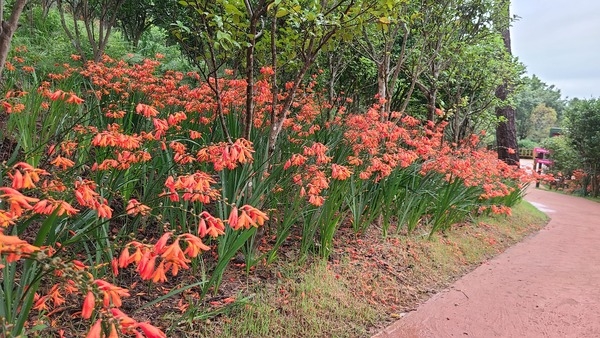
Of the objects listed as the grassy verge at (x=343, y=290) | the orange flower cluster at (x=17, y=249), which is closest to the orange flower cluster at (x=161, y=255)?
the orange flower cluster at (x=17, y=249)

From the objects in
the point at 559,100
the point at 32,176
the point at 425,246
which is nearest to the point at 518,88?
the point at 425,246

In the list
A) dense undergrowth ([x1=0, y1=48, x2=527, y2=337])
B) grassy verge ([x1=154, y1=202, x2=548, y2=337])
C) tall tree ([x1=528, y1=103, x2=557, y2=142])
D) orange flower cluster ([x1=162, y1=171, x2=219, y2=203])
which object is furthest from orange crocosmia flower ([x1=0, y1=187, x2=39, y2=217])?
tall tree ([x1=528, y1=103, x2=557, y2=142])

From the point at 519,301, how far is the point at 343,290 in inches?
63.6

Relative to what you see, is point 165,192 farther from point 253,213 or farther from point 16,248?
point 16,248

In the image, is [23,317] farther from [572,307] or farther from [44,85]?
[572,307]

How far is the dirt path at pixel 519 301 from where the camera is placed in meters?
3.06

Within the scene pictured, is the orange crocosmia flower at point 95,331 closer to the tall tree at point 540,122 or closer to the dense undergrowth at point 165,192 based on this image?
the dense undergrowth at point 165,192

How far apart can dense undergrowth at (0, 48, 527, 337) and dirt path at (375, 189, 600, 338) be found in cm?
81

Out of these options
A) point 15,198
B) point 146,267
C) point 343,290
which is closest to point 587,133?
point 343,290

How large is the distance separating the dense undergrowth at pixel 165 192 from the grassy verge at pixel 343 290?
14cm

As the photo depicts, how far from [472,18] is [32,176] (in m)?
6.10

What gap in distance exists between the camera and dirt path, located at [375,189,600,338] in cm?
306

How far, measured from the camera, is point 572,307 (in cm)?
365

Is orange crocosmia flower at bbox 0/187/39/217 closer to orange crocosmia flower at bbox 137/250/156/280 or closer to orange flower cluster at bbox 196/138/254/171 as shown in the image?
orange crocosmia flower at bbox 137/250/156/280
